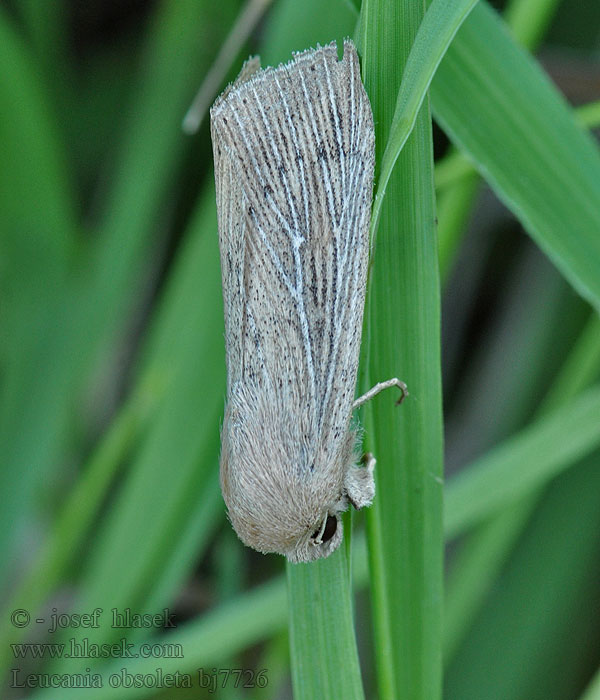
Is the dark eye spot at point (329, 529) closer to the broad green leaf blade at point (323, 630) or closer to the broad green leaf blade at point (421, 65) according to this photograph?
the broad green leaf blade at point (323, 630)

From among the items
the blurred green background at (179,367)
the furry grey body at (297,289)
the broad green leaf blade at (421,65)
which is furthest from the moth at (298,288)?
the blurred green background at (179,367)

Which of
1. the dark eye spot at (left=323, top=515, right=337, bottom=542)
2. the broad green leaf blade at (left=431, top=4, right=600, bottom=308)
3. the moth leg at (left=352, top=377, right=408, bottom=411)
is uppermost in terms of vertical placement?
the broad green leaf blade at (left=431, top=4, right=600, bottom=308)

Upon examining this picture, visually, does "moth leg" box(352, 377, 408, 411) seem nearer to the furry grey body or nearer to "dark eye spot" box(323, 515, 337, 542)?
the furry grey body

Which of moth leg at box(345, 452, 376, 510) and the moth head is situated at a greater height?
moth leg at box(345, 452, 376, 510)

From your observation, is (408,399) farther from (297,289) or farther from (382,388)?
(297,289)

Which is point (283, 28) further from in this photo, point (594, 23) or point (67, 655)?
point (67, 655)

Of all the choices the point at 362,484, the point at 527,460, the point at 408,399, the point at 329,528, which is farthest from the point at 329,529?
the point at 527,460

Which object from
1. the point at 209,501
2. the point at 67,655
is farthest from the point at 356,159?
the point at 67,655

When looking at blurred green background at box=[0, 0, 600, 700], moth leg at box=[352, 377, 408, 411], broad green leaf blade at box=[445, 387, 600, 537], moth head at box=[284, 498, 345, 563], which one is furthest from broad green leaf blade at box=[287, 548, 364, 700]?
broad green leaf blade at box=[445, 387, 600, 537]
